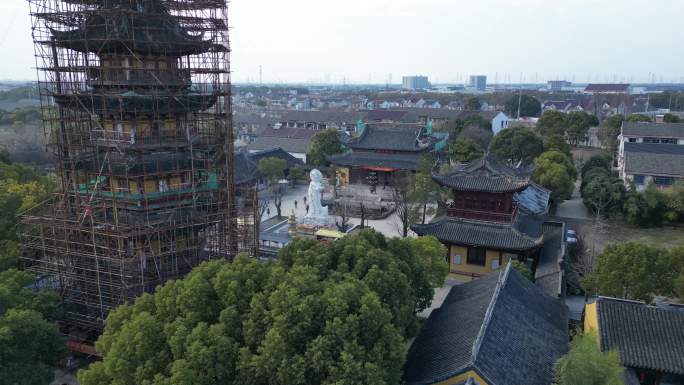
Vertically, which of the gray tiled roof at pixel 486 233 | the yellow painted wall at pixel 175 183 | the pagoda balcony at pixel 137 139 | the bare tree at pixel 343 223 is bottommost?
the bare tree at pixel 343 223

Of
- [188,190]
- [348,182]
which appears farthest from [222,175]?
[348,182]

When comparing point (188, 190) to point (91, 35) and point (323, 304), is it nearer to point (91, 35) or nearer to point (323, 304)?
point (91, 35)

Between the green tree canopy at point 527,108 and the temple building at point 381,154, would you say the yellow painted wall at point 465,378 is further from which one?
the green tree canopy at point 527,108

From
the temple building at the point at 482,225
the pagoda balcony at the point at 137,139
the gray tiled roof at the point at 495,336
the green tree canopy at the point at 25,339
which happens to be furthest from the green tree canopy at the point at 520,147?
the green tree canopy at the point at 25,339

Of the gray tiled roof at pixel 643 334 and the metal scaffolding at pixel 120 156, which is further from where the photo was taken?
the metal scaffolding at pixel 120 156

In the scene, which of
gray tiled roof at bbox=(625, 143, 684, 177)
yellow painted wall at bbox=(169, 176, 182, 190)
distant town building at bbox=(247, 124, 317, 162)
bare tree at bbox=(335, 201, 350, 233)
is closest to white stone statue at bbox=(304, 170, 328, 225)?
bare tree at bbox=(335, 201, 350, 233)

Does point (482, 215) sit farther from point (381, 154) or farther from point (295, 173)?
point (295, 173)

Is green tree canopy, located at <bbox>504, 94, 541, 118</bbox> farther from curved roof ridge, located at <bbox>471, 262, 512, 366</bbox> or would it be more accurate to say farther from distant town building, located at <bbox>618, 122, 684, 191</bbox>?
curved roof ridge, located at <bbox>471, 262, 512, 366</bbox>
